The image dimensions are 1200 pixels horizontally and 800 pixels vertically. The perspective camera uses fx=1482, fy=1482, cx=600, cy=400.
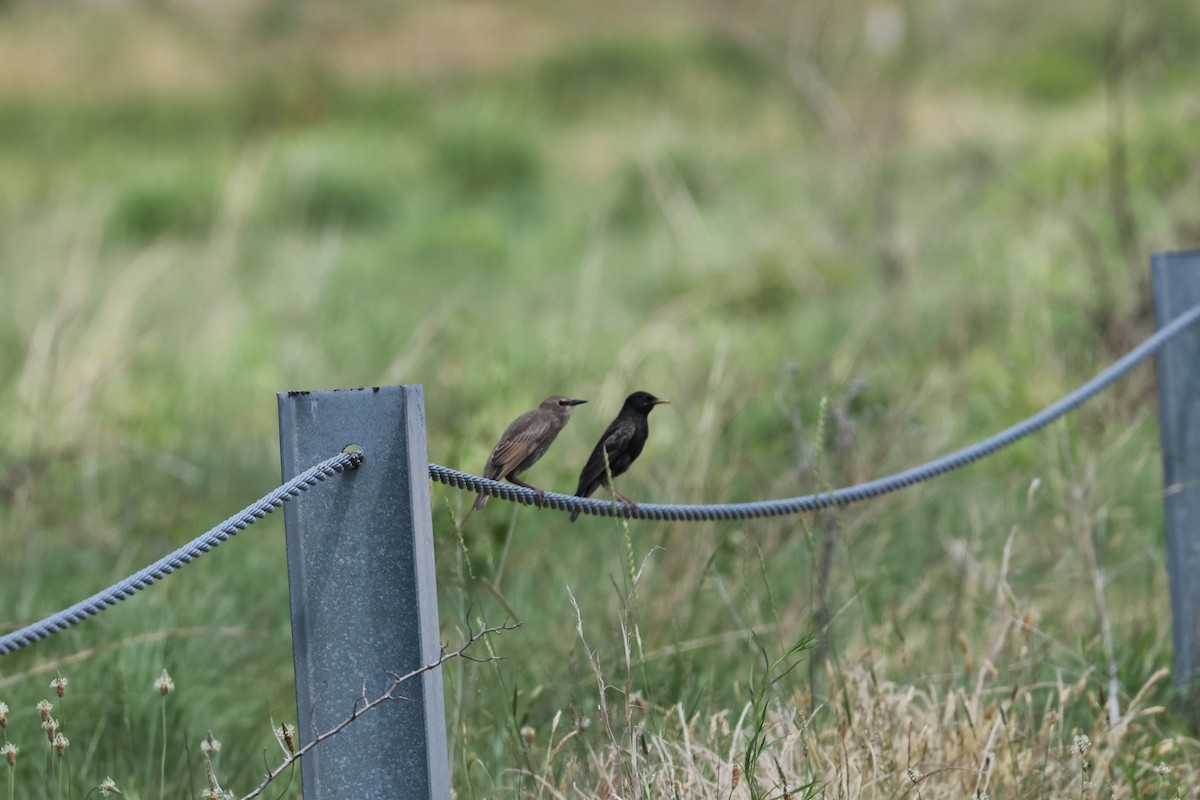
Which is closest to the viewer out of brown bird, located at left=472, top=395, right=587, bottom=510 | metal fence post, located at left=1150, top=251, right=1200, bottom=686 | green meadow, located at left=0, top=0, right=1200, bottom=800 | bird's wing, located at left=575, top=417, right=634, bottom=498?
brown bird, located at left=472, top=395, right=587, bottom=510

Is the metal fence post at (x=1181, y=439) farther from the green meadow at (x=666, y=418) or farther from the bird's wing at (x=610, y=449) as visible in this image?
the bird's wing at (x=610, y=449)

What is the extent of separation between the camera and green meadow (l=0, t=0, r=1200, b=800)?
2.85 meters

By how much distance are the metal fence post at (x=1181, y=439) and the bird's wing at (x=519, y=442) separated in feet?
5.16

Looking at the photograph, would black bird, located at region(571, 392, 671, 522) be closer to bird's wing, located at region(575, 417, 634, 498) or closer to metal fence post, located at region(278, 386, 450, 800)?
bird's wing, located at region(575, 417, 634, 498)

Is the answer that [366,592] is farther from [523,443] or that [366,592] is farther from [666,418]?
[666,418]

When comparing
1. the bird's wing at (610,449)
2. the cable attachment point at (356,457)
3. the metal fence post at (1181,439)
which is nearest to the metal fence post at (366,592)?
the cable attachment point at (356,457)

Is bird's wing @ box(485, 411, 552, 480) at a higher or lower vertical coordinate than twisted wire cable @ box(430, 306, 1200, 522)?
higher

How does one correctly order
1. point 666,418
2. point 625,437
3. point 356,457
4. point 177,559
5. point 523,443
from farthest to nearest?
point 666,418, point 625,437, point 523,443, point 356,457, point 177,559

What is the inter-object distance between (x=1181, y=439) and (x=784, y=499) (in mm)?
1120

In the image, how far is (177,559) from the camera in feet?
5.72

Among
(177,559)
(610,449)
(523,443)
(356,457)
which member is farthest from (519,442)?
(177,559)

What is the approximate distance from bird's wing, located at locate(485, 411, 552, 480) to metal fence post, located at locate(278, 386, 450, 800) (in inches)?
21.0

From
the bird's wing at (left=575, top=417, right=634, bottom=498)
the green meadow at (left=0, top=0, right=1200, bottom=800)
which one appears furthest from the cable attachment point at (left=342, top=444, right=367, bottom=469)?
the bird's wing at (left=575, top=417, right=634, bottom=498)

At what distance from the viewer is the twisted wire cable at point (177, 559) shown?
1609 millimetres
